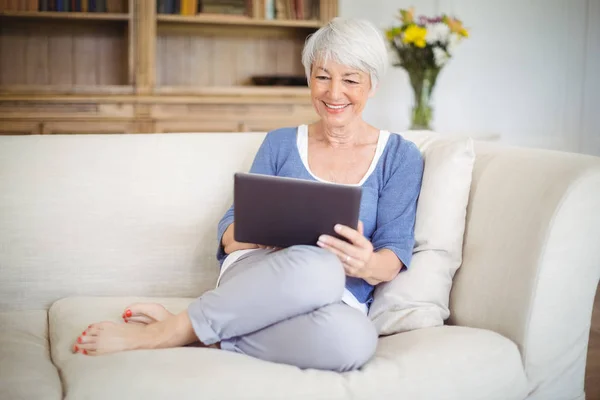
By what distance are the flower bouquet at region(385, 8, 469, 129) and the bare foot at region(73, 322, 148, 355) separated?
8.20 feet

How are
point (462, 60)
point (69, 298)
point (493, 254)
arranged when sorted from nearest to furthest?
point (493, 254) < point (69, 298) < point (462, 60)

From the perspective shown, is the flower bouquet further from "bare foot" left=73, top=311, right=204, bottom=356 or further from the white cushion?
"bare foot" left=73, top=311, right=204, bottom=356

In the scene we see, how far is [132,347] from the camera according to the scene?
1.54m

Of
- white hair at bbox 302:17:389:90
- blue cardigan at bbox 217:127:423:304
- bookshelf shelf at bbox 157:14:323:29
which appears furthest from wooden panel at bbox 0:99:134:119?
white hair at bbox 302:17:389:90

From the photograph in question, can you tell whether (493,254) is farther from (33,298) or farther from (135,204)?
(33,298)

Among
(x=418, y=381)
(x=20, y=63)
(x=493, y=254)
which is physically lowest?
(x=418, y=381)

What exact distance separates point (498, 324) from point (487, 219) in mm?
254

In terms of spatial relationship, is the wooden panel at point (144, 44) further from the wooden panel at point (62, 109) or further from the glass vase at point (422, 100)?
the glass vase at point (422, 100)

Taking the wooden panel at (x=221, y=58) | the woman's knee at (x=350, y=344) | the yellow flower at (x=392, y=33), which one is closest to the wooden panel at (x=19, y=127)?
the wooden panel at (x=221, y=58)

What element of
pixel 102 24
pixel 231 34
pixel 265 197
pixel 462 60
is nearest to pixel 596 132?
pixel 462 60

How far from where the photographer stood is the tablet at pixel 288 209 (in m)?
1.54

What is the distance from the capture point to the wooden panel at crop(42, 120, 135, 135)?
362cm

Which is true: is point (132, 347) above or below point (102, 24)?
below

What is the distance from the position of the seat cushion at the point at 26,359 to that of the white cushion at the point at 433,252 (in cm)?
75
